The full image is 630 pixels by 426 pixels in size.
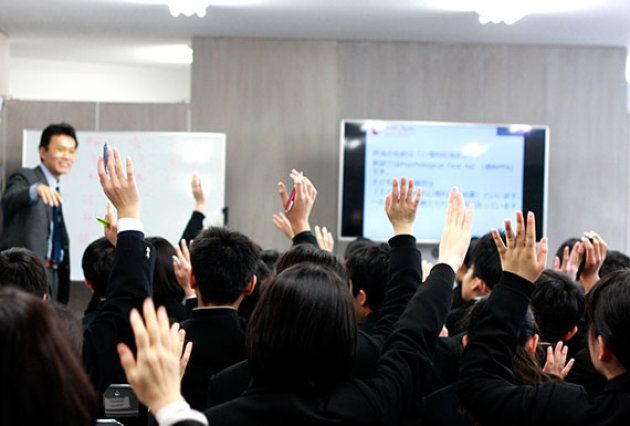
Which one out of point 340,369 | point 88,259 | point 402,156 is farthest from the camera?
point 402,156

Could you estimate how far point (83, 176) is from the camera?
6270 mm

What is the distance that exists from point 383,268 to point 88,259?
3.08 feet

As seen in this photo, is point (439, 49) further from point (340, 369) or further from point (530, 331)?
point (340, 369)

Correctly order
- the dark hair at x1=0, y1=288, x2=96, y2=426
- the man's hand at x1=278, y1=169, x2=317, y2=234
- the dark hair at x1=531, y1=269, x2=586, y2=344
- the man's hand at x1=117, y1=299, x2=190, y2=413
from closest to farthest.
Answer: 1. the dark hair at x1=0, y1=288, x2=96, y2=426
2. the man's hand at x1=117, y1=299, x2=190, y2=413
3. the dark hair at x1=531, y1=269, x2=586, y2=344
4. the man's hand at x1=278, y1=169, x2=317, y2=234

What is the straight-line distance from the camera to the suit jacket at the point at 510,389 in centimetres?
139

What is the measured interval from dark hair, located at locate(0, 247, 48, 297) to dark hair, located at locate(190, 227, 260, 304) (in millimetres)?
403

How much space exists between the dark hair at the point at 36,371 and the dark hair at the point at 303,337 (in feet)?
1.33

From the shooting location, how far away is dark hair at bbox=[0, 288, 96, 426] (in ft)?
3.08

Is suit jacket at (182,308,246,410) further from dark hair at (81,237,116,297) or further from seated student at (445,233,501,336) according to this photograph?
seated student at (445,233,501,336)

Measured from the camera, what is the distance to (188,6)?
5352 mm

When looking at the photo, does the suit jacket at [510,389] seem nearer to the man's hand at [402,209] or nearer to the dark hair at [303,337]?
the dark hair at [303,337]

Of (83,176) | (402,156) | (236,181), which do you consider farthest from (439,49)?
(83,176)

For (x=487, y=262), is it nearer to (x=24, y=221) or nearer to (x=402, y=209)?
(x=402, y=209)

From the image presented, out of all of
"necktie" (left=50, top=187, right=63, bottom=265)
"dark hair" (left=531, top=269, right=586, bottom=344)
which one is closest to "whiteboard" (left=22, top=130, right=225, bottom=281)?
"necktie" (left=50, top=187, right=63, bottom=265)
